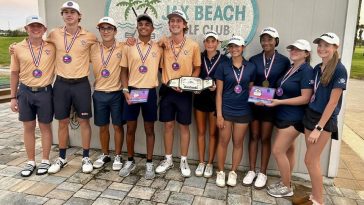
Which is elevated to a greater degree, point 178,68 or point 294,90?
point 178,68

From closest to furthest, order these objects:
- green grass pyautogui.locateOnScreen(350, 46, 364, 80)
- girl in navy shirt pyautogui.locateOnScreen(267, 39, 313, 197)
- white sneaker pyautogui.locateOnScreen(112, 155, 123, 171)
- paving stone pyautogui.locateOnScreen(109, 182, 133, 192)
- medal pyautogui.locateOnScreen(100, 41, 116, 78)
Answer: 1. girl in navy shirt pyautogui.locateOnScreen(267, 39, 313, 197)
2. paving stone pyautogui.locateOnScreen(109, 182, 133, 192)
3. medal pyautogui.locateOnScreen(100, 41, 116, 78)
4. white sneaker pyautogui.locateOnScreen(112, 155, 123, 171)
5. green grass pyautogui.locateOnScreen(350, 46, 364, 80)

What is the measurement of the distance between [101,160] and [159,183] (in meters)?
0.93

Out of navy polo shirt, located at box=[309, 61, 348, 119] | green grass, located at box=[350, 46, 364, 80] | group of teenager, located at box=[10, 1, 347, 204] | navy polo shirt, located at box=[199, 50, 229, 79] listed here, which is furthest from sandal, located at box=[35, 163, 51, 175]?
green grass, located at box=[350, 46, 364, 80]

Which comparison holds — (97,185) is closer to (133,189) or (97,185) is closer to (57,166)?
(133,189)

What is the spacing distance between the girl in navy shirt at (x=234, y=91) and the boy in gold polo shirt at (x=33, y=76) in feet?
6.34

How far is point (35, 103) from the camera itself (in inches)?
140

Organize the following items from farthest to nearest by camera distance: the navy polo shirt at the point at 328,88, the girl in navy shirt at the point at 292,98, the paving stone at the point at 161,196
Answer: the paving stone at the point at 161,196, the girl in navy shirt at the point at 292,98, the navy polo shirt at the point at 328,88

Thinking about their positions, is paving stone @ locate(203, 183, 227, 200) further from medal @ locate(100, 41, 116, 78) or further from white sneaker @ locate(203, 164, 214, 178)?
medal @ locate(100, 41, 116, 78)

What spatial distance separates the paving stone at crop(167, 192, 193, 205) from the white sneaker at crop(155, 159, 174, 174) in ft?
1.72

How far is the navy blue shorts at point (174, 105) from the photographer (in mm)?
3596

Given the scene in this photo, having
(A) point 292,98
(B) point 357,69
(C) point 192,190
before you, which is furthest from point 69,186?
(B) point 357,69

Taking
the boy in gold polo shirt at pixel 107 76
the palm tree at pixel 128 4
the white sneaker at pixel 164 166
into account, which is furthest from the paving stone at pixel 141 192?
the palm tree at pixel 128 4

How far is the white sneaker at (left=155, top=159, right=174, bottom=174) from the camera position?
12.5ft

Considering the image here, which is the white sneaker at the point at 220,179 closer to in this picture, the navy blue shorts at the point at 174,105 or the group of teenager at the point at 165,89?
the group of teenager at the point at 165,89
